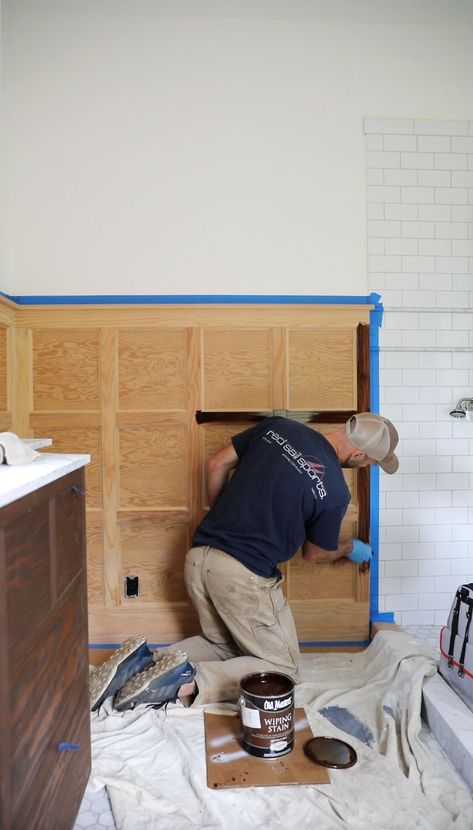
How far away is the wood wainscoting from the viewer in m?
3.01

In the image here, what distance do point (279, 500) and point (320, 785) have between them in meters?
0.99

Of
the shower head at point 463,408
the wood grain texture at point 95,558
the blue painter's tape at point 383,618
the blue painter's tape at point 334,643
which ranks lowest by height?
the blue painter's tape at point 334,643

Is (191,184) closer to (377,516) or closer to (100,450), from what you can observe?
(100,450)

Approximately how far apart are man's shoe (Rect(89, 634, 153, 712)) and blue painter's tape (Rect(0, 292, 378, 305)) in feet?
5.35

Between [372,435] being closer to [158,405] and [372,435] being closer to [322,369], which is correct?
[322,369]

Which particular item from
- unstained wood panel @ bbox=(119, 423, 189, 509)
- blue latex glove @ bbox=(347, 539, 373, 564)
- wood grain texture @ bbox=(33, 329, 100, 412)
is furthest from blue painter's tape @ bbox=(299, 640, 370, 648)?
wood grain texture @ bbox=(33, 329, 100, 412)

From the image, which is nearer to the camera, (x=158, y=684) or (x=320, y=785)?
(x=320, y=785)

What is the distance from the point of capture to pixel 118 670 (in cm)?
232

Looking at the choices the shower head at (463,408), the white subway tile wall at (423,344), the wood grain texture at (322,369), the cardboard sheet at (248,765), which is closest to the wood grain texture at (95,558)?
the cardboard sheet at (248,765)

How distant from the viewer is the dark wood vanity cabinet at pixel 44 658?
3.66ft

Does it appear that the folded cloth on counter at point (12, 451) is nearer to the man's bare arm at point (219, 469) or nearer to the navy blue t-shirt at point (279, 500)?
the navy blue t-shirt at point (279, 500)

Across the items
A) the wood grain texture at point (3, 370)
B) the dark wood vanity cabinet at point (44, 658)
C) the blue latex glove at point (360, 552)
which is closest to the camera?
the dark wood vanity cabinet at point (44, 658)

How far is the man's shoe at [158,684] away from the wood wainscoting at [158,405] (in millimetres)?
702

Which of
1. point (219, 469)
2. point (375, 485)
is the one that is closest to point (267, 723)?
point (219, 469)
